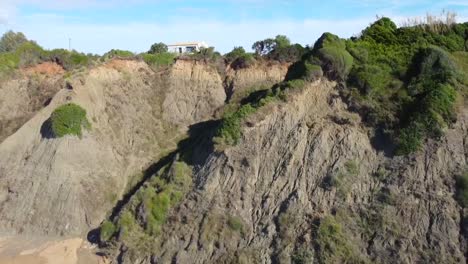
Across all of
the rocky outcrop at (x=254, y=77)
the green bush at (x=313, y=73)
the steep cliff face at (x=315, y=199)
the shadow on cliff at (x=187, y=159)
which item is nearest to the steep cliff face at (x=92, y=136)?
the shadow on cliff at (x=187, y=159)

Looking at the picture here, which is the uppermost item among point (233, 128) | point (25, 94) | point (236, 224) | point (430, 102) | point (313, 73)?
point (313, 73)

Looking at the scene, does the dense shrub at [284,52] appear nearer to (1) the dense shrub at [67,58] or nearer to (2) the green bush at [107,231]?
(1) the dense shrub at [67,58]

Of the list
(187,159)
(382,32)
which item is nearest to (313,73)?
(382,32)

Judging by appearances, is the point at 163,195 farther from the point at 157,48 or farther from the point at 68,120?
the point at 157,48

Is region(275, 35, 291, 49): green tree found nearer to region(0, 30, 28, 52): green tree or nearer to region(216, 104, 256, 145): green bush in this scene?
region(216, 104, 256, 145): green bush

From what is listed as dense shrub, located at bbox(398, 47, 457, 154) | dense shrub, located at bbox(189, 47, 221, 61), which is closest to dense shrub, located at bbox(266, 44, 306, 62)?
dense shrub, located at bbox(189, 47, 221, 61)
